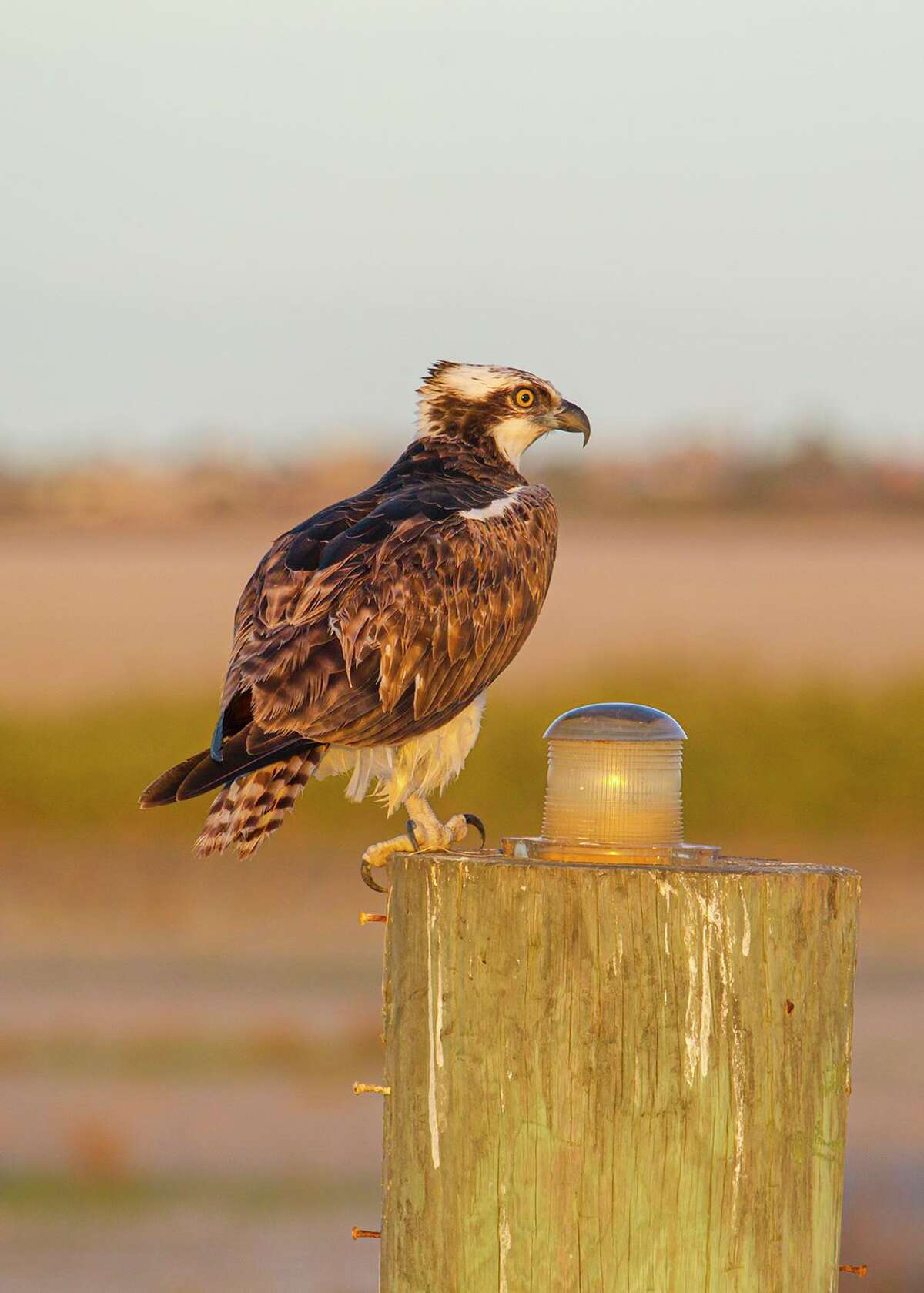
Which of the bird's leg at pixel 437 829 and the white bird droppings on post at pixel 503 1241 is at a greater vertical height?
the bird's leg at pixel 437 829

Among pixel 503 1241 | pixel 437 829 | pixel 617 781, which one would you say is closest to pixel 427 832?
pixel 437 829

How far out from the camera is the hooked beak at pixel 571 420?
7.39 metres

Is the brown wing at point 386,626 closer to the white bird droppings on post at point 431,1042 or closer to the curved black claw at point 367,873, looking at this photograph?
the curved black claw at point 367,873

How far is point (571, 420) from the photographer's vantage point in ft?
24.3

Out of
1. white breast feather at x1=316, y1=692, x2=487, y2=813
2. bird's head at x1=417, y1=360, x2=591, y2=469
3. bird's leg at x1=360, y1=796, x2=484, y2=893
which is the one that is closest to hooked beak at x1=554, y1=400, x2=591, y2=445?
bird's head at x1=417, y1=360, x2=591, y2=469

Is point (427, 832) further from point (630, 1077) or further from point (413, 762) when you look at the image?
point (630, 1077)

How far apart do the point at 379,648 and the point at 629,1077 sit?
89.2 inches

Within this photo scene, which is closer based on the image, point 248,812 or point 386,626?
point 248,812

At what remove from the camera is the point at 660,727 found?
4.28m

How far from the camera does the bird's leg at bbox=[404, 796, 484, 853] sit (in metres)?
5.75

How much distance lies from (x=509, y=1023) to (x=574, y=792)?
2.07ft

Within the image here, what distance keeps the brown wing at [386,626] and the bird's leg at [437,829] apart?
0.31 meters

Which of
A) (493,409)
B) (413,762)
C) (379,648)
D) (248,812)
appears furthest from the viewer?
(493,409)

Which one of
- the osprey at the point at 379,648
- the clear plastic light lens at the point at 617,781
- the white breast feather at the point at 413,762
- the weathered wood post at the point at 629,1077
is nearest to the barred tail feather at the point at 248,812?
the osprey at the point at 379,648
